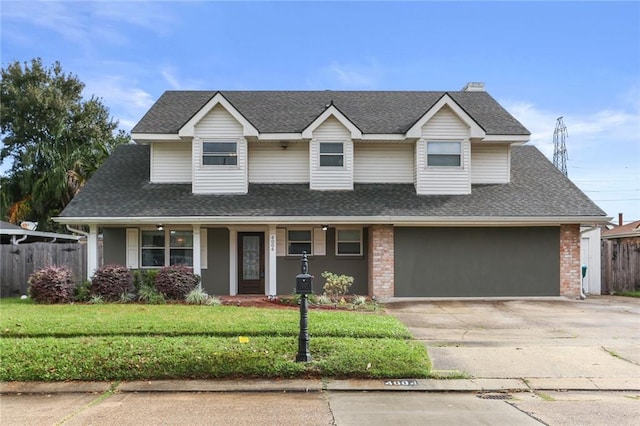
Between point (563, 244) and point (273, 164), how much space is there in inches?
397

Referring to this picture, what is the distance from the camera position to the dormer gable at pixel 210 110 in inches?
625

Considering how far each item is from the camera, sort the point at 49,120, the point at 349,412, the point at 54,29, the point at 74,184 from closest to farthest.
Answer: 1. the point at 349,412
2. the point at 54,29
3. the point at 74,184
4. the point at 49,120

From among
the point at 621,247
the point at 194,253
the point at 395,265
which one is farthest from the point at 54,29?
the point at 621,247

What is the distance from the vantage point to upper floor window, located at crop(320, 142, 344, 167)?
16.4 meters

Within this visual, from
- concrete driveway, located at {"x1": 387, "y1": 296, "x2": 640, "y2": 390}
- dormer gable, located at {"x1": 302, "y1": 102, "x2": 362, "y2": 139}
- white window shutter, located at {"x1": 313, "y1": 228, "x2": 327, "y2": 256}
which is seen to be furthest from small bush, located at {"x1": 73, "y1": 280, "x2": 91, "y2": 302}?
concrete driveway, located at {"x1": 387, "y1": 296, "x2": 640, "y2": 390}

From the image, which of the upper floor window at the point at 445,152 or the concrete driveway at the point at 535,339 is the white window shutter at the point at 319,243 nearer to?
the concrete driveway at the point at 535,339

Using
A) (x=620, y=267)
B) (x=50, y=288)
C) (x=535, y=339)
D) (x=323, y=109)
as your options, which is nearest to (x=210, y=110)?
(x=323, y=109)

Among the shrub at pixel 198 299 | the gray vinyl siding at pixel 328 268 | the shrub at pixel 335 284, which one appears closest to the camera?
the shrub at pixel 198 299

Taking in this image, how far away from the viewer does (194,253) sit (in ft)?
49.3

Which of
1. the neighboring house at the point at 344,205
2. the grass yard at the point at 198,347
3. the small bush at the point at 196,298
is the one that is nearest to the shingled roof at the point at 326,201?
the neighboring house at the point at 344,205

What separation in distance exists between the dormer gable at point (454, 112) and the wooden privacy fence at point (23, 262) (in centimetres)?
1247

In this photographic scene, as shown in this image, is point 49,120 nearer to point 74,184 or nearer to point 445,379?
point 74,184

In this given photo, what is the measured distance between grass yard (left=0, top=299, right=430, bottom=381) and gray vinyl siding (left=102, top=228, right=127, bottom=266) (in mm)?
4940

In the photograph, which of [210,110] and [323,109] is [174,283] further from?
[323,109]
